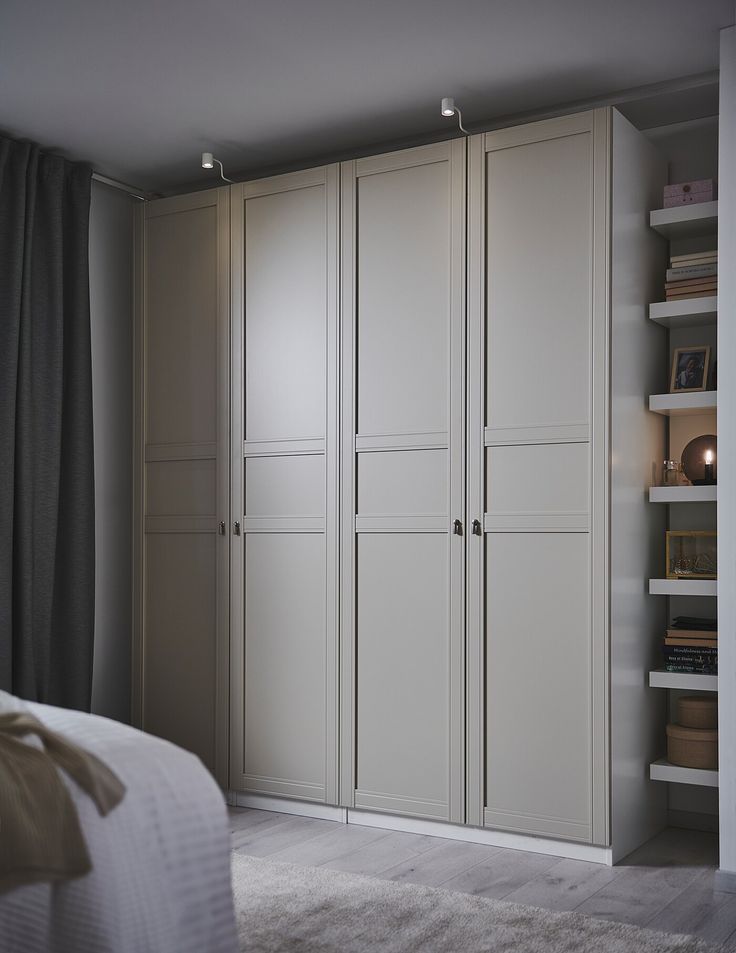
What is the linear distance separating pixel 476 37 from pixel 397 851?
2.73 meters

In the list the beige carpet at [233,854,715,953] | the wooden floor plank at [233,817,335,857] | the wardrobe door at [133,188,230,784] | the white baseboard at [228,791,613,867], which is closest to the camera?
the beige carpet at [233,854,715,953]

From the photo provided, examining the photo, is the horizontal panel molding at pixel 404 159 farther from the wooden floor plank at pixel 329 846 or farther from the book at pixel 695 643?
the wooden floor plank at pixel 329 846

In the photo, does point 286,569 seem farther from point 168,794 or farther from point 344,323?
point 168,794

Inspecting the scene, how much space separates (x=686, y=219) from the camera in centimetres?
355

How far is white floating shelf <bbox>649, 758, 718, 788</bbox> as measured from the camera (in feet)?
11.2

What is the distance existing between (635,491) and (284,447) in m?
1.39

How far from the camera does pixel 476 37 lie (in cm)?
320

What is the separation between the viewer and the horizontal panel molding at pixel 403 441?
3.72 metres

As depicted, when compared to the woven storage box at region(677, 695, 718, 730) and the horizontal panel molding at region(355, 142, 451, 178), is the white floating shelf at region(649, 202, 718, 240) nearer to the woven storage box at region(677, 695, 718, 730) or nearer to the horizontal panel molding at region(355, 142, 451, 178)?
the horizontal panel molding at region(355, 142, 451, 178)

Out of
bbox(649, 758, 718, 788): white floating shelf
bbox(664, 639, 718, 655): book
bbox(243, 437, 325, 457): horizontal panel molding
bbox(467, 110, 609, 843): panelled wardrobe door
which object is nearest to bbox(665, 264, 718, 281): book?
bbox(467, 110, 609, 843): panelled wardrobe door

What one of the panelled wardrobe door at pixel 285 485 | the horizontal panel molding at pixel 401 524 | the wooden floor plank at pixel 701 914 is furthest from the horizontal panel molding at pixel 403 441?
the wooden floor plank at pixel 701 914

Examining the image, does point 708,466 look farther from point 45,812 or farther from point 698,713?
point 45,812

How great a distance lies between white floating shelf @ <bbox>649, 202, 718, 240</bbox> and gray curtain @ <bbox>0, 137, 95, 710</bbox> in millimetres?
2323

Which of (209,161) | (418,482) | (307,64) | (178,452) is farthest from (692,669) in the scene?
(209,161)
